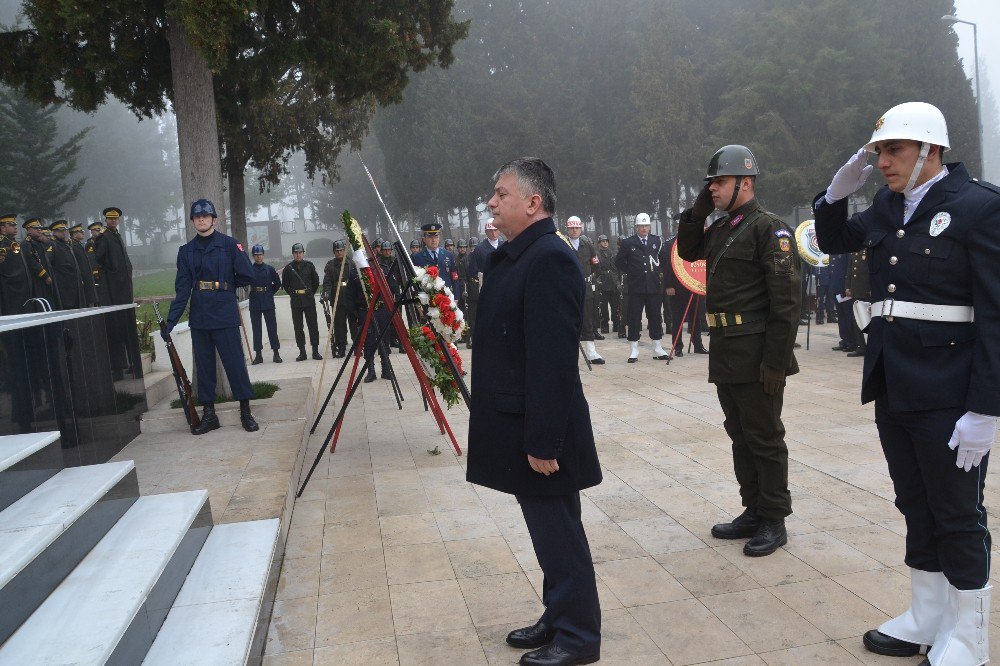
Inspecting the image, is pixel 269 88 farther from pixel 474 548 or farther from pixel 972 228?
pixel 972 228

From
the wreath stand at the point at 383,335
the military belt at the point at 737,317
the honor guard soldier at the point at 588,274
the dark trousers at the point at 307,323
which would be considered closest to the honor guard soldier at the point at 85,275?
the dark trousers at the point at 307,323

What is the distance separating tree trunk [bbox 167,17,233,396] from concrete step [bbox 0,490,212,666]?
14.8 ft

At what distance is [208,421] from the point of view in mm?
7668

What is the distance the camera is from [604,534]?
16.7 feet

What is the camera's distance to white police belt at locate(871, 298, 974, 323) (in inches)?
126

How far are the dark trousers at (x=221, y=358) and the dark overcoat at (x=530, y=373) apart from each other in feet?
14.9

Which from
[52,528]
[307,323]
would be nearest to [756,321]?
[52,528]

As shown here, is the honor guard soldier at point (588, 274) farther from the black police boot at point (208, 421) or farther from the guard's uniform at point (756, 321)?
the guard's uniform at point (756, 321)

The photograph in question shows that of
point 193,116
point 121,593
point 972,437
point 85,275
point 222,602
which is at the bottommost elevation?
point 222,602

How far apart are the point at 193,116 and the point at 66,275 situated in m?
4.37

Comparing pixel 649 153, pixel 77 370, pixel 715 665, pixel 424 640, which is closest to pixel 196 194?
pixel 77 370

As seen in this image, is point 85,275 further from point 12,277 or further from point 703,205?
point 703,205

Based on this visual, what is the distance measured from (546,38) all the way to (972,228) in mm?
44762

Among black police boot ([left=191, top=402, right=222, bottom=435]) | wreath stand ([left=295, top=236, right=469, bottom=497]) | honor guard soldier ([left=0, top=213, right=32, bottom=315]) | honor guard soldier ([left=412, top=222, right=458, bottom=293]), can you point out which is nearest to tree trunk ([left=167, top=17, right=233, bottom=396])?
black police boot ([left=191, top=402, right=222, bottom=435])
